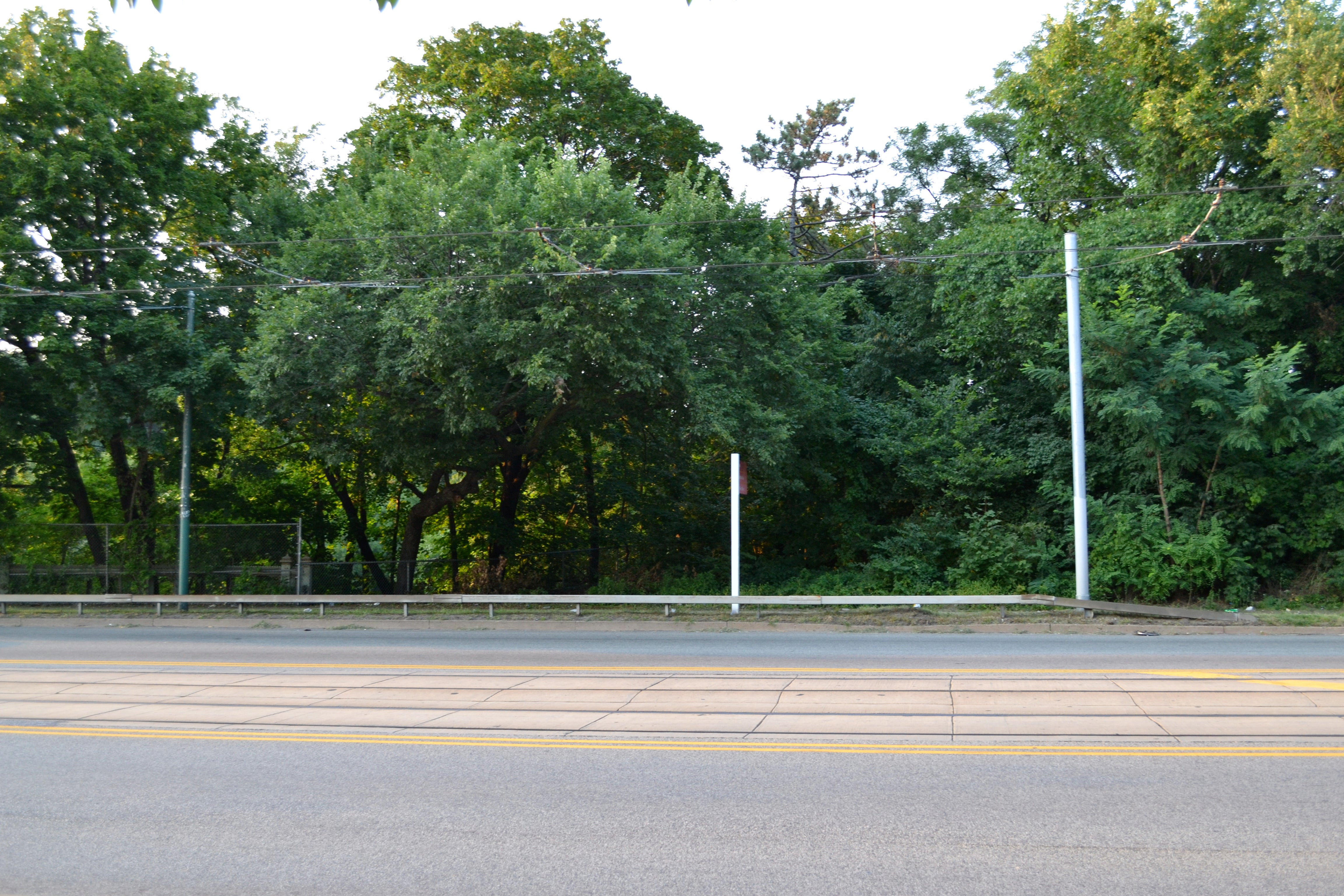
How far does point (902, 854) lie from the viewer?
513 centimetres

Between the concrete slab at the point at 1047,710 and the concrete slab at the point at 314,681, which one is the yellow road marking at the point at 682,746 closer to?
the concrete slab at the point at 1047,710

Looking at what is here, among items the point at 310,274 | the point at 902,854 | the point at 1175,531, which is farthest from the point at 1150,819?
the point at 310,274

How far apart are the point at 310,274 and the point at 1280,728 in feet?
59.5

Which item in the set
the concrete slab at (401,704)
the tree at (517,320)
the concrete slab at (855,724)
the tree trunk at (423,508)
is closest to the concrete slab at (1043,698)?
the concrete slab at (855,724)

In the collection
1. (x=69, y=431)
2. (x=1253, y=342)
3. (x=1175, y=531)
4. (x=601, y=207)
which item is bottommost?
(x=1175, y=531)

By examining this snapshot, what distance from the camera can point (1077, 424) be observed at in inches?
714

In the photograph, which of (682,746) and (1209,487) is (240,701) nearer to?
(682,746)

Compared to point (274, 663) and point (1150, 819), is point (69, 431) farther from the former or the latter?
point (1150, 819)

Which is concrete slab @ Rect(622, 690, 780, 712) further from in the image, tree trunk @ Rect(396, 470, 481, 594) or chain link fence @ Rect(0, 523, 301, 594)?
chain link fence @ Rect(0, 523, 301, 594)

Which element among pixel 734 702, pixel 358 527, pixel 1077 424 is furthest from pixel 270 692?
pixel 358 527

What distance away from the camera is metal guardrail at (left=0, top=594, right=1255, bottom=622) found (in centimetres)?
1745

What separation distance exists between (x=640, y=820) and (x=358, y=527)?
991 inches

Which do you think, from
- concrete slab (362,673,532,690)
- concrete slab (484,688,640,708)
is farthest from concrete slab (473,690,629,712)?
concrete slab (362,673,532,690)

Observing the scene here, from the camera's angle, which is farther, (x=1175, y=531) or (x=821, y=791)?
(x=1175, y=531)
